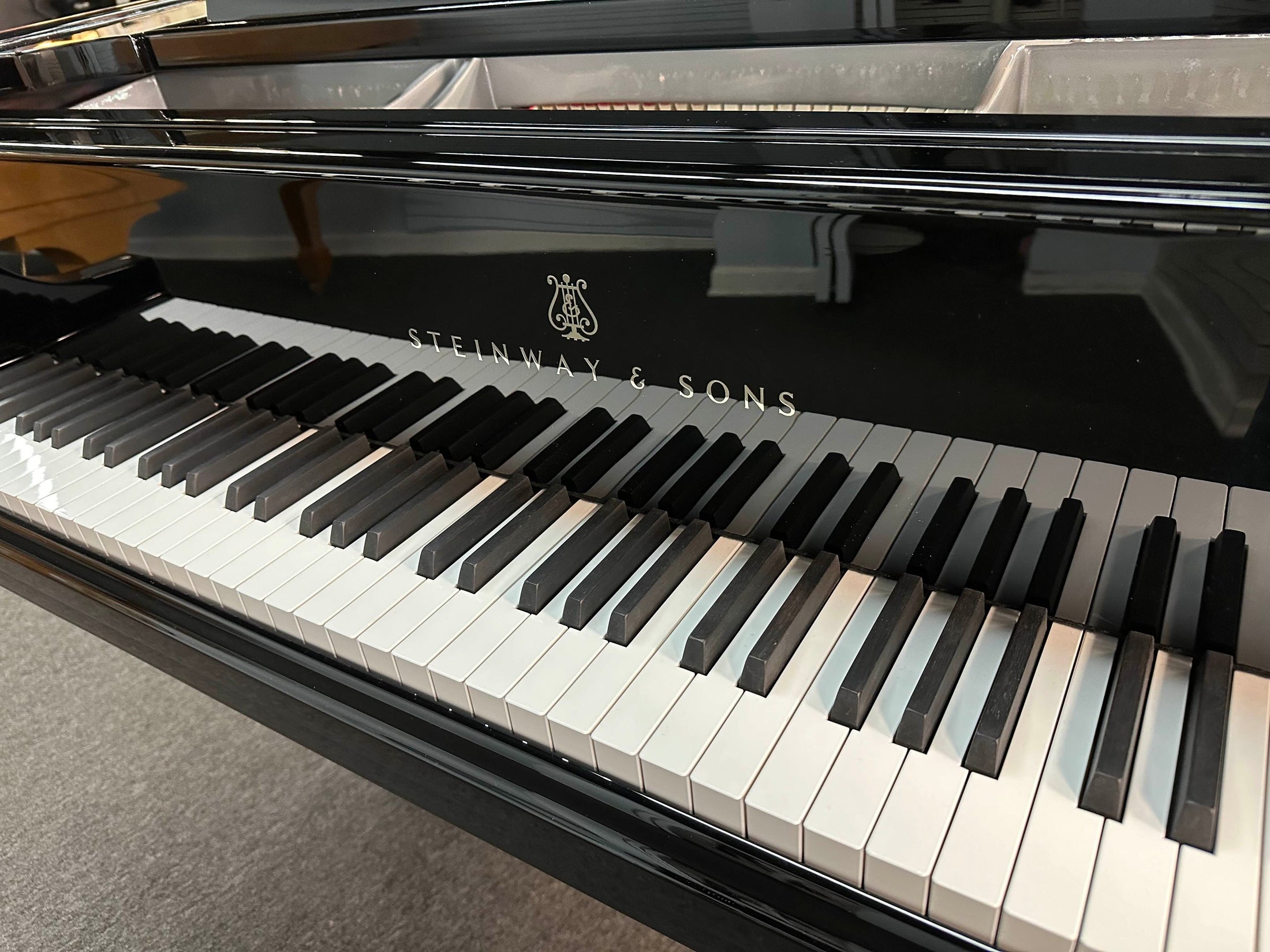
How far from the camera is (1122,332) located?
71 cm

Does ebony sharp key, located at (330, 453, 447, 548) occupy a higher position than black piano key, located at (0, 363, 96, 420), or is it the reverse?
black piano key, located at (0, 363, 96, 420)

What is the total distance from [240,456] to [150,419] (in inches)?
10.2

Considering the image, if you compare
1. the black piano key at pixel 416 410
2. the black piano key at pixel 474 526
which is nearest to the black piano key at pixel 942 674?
the black piano key at pixel 474 526

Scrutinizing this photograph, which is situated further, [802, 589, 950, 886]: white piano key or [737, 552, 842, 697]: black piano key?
[737, 552, 842, 697]: black piano key

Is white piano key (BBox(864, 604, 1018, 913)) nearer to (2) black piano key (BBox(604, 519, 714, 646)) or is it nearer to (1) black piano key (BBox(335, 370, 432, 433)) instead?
(2) black piano key (BBox(604, 519, 714, 646))

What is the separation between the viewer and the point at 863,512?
93 centimetres

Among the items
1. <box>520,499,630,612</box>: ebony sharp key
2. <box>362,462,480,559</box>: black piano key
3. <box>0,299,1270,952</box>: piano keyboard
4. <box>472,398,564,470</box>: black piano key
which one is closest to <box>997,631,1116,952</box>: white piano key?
<box>0,299,1270,952</box>: piano keyboard

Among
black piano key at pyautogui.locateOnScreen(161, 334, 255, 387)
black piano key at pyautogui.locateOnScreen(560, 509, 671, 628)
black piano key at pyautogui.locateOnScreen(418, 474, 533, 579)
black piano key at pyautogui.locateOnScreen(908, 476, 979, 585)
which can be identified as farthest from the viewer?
black piano key at pyautogui.locateOnScreen(161, 334, 255, 387)

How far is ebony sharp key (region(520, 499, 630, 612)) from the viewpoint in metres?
0.99

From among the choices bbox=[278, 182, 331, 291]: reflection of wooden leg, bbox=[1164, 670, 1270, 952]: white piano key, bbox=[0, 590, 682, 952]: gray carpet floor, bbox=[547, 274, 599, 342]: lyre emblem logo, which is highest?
bbox=[278, 182, 331, 291]: reflection of wooden leg

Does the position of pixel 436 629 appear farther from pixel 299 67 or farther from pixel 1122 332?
pixel 299 67

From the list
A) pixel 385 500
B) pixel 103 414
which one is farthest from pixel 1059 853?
pixel 103 414

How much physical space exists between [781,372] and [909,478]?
16 centimetres

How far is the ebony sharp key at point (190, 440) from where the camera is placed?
53.7 inches
